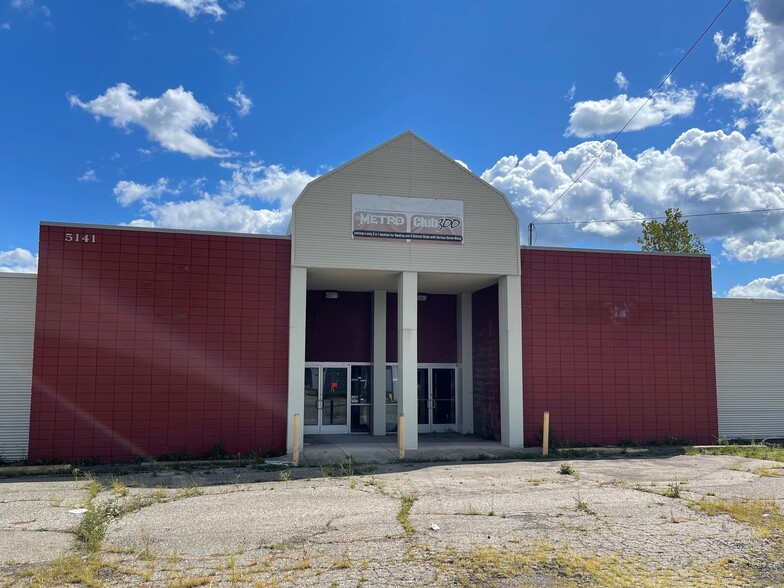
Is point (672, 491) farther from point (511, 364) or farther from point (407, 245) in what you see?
point (407, 245)

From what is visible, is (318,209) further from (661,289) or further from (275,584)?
(275,584)

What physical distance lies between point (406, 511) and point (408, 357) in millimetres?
7883

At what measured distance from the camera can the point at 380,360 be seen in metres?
20.9

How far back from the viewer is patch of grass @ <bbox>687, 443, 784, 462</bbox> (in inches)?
645

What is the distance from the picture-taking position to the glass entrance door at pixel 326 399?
2050 cm

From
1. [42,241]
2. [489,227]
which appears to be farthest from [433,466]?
[42,241]

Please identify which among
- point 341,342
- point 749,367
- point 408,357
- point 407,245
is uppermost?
point 407,245

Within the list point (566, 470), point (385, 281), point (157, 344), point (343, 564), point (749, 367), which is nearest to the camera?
point (343, 564)

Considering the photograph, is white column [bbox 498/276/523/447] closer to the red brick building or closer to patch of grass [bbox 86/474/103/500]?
the red brick building

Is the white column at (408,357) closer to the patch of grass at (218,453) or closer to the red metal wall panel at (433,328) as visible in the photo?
the red metal wall panel at (433,328)

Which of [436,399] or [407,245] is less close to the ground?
[407,245]

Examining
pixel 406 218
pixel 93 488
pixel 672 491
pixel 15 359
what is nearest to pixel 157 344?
pixel 15 359

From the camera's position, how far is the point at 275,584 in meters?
6.31

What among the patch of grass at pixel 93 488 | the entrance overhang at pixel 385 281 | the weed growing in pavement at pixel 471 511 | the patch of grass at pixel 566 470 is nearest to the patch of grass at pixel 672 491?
the patch of grass at pixel 566 470
